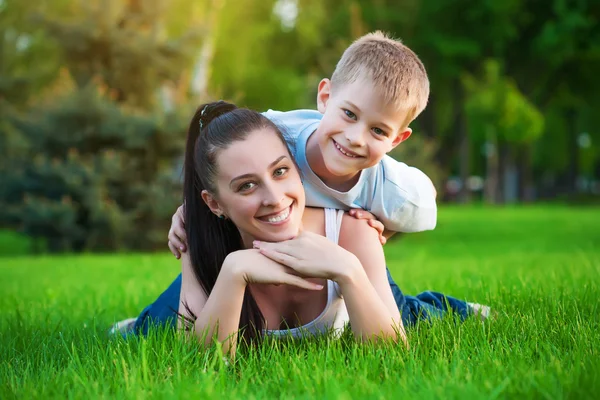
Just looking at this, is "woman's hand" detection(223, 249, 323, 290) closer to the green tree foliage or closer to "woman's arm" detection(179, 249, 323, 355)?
"woman's arm" detection(179, 249, 323, 355)

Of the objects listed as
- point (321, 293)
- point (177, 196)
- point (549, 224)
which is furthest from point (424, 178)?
point (549, 224)

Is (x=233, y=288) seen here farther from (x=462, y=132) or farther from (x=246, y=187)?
(x=462, y=132)

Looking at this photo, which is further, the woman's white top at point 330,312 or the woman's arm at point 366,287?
the woman's white top at point 330,312

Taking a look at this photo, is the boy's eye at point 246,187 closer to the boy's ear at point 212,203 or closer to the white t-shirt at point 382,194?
the boy's ear at point 212,203

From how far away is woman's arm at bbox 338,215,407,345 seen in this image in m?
2.81

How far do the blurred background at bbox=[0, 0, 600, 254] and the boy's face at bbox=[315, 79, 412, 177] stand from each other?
704 cm

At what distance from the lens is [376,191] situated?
3.33m

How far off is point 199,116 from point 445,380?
1.74 meters

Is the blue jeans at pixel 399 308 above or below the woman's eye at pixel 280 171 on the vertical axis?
below

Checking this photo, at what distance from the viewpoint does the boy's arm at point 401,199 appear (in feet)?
10.9

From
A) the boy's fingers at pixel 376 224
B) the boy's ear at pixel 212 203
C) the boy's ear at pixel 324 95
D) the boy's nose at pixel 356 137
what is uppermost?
the boy's ear at pixel 324 95

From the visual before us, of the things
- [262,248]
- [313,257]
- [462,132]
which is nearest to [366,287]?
[313,257]

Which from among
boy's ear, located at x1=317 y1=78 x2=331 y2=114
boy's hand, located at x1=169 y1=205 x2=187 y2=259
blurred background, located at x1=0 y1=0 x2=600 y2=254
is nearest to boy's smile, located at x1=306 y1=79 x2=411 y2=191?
boy's ear, located at x1=317 y1=78 x2=331 y2=114

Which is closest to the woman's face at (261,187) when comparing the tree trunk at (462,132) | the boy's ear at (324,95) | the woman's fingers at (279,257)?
the woman's fingers at (279,257)
